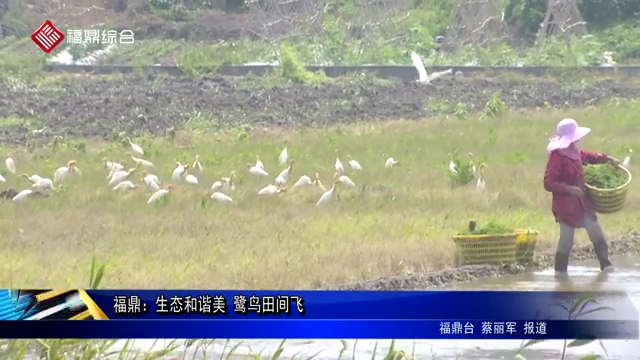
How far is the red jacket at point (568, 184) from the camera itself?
12.3ft

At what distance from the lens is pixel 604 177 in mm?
3732

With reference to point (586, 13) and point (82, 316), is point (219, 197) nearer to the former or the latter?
point (82, 316)

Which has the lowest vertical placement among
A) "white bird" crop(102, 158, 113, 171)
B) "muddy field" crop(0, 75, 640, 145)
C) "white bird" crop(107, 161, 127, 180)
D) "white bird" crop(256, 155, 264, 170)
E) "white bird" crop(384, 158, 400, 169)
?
"white bird" crop(384, 158, 400, 169)

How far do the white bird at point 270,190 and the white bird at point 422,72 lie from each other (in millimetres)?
600

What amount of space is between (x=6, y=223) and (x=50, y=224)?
0.45 ft

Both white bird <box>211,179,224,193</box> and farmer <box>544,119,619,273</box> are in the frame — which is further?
white bird <box>211,179,224,193</box>

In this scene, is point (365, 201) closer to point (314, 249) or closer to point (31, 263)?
point (314, 249)

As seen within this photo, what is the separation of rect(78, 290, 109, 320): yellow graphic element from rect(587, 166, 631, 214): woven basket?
60.8 inches

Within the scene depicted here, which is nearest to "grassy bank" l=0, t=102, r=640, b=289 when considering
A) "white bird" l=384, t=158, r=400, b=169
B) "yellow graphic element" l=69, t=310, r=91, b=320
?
"white bird" l=384, t=158, r=400, b=169

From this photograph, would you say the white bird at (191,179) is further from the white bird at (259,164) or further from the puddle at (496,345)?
the puddle at (496,345)

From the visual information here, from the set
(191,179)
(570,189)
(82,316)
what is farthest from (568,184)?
(82,316)

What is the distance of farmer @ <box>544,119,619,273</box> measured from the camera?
12.2 feet

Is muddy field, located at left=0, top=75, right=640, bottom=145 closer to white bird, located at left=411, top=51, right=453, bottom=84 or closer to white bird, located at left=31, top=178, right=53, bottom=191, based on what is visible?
white bird, located at left=411, top=51, right=453, bottom=84

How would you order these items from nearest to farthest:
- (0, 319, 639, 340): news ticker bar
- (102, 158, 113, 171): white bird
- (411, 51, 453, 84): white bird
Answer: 1. (0, 319, 639, 340): news ticker bar
2. (411, 51, 453, 84): white bird
3. (102, 158, 113, 171): white bird
